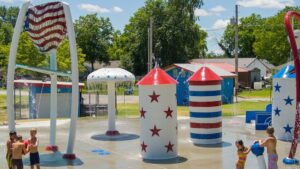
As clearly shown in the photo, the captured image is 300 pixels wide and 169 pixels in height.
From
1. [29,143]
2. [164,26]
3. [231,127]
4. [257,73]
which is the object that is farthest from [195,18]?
[29,143]

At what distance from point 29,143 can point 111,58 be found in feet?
288

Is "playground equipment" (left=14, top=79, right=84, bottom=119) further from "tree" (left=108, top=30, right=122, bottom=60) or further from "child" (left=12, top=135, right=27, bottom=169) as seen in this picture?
"tree" (left=108, top=30, right=122, bottom=60)

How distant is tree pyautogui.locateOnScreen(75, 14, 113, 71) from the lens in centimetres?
8612

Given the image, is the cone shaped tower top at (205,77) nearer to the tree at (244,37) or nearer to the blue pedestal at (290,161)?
the blue pedestal at (290,161)

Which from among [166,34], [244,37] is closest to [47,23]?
[166,34]

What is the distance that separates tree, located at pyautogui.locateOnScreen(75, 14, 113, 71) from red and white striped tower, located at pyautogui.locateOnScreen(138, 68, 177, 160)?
73.9 meters

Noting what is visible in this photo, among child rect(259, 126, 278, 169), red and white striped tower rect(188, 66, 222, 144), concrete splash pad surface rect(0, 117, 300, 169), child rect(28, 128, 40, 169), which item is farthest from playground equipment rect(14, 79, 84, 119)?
child rect(259, 126, 278, 169)

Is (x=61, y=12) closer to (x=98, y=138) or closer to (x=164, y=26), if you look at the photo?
(x=98, y=138)

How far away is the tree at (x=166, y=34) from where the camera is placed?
65.0 m

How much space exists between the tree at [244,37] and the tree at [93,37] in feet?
98.3

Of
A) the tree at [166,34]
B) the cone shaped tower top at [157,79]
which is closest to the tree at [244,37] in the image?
the tree at [166,34]

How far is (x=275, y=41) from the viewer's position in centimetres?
7425

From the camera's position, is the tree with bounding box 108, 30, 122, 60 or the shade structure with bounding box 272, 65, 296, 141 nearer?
the shade structure with bounding box 272, 65, 296, 141

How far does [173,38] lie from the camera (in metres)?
65.0
